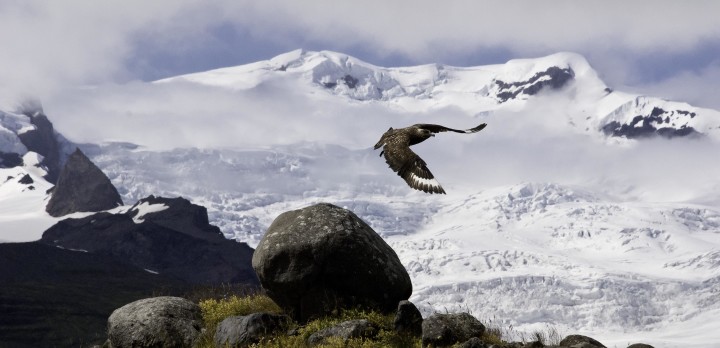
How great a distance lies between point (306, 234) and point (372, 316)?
2.86m

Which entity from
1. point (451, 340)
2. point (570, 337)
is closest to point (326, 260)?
point (451, 340)

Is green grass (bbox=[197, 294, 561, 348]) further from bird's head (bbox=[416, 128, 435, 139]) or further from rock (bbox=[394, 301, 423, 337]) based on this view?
bird's head (bbox=[416, 128, 435, 139])

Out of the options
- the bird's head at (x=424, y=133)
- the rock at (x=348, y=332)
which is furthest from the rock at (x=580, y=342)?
the bird's head at (x=424, y=133)

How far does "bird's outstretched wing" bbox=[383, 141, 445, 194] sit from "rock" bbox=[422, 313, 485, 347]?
398 centimetres

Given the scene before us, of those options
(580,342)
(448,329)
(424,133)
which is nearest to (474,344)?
(448,329)

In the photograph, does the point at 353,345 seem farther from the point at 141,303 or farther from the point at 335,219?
the point at 141,303

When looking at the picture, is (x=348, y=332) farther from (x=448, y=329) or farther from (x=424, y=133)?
(x=424, y=133)

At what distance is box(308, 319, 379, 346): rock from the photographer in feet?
70.7

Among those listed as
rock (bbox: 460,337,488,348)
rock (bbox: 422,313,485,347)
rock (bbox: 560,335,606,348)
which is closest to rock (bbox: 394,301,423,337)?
rock (bbox: 422,313,485,347)

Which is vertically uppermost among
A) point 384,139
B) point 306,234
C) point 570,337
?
point 384,139

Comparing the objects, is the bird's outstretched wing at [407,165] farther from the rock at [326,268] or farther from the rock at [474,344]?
the rock at [326,268]

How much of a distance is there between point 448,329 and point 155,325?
322 inches

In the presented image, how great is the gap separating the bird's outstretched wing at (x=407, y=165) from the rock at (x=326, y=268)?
4642 mm

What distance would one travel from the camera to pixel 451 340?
69.1 ft
